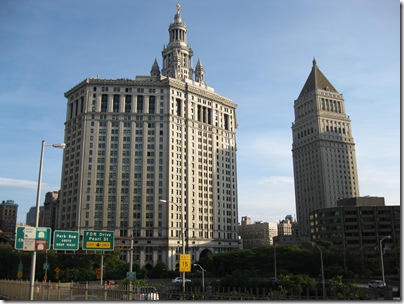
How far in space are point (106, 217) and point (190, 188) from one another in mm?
28476

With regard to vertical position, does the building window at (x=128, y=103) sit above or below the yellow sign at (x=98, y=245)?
above

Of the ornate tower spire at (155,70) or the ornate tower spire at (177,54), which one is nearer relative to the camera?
the ornate tower spire at (177,54)

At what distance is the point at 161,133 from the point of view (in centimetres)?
13575

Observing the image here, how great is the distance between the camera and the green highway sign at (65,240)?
41.5 metres

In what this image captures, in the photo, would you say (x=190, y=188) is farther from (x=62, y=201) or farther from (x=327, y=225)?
(x=327, y=225)

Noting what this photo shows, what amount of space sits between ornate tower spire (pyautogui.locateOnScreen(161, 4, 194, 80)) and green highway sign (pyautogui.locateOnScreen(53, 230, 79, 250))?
385ft

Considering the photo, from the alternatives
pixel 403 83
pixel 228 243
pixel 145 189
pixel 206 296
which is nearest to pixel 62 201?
pixel 145 189

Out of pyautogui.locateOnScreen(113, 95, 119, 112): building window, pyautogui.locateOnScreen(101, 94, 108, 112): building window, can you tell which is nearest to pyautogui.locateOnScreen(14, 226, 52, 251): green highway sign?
pyautogui.locateOnScreen(113, 95, 119, 112): building window

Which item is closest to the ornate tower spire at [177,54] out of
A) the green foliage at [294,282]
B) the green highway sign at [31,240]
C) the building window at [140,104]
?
the building window at [140,104]

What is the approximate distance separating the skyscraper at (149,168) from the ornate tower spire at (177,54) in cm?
770

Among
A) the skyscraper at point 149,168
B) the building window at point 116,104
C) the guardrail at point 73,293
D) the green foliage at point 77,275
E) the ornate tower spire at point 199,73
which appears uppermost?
the ornate tower spire at point 199,73

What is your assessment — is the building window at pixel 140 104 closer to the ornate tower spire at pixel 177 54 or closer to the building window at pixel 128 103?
the building window at pixel 128 103

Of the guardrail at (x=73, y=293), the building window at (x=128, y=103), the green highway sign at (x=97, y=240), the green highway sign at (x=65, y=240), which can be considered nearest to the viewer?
the guardrail at (x=73, y=293)

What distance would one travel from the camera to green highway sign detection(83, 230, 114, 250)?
150 ft
